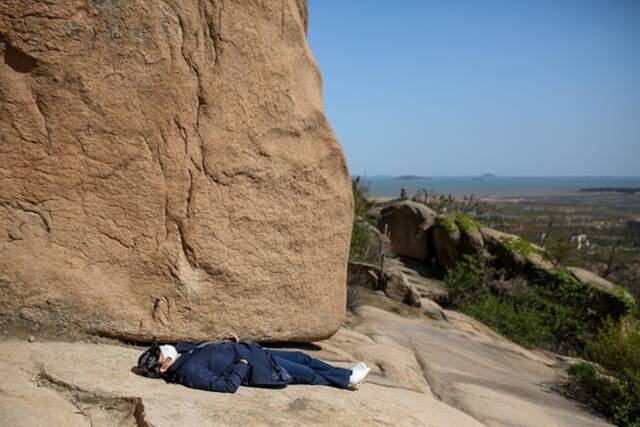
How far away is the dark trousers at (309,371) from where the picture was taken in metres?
4.74

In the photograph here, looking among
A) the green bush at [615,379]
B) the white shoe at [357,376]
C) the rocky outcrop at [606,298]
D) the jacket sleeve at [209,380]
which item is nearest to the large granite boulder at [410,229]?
the rocky outcrop at [606,298]

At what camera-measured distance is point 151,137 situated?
4906mm

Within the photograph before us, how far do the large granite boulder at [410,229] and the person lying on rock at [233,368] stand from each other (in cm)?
1356

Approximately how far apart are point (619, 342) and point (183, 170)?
7.37 meters

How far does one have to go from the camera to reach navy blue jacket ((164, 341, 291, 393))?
4148 millimetres

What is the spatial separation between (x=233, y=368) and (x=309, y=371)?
763 millimetres

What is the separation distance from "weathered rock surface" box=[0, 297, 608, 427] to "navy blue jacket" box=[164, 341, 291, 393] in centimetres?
9

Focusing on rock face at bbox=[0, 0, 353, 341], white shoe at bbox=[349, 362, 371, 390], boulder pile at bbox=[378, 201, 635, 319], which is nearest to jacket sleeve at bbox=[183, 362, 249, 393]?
rock face at bbox=[0, 0, 353, 341]

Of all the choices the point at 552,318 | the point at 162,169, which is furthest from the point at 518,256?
the point at 162,169

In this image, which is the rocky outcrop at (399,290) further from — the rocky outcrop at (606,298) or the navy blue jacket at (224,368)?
the navy blue jacket at (224,368)

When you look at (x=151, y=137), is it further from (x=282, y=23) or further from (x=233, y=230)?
(x=282, y=23)

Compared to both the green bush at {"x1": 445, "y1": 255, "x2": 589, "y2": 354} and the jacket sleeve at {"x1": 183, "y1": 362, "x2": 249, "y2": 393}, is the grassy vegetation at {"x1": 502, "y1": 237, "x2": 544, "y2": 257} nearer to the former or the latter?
the green bush at {"x1": 445, "y1": 255, "x2": 589, "y2": 354}

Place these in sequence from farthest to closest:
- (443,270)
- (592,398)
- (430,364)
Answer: (443,270), (592,398), (430,364)

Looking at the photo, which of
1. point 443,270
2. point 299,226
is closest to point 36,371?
point 299,226
